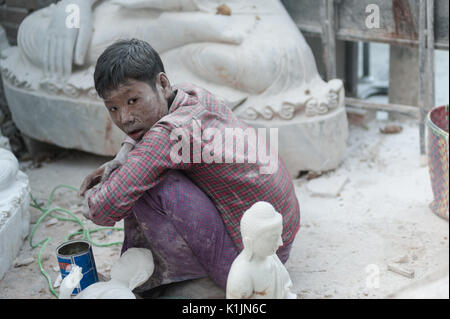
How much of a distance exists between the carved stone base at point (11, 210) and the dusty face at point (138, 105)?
1.00 meters

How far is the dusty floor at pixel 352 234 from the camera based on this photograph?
10.3ft

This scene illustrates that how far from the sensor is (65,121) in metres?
4.59

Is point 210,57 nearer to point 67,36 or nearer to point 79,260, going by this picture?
point 67,36

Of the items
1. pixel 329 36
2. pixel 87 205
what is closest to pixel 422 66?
pixel 329 36

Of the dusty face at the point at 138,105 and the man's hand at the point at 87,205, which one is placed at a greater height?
the dusty face at the point at 138,105

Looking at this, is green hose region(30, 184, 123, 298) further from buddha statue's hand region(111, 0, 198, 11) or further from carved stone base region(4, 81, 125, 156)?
buddha statue's hand region(111, 0, 198, 11)

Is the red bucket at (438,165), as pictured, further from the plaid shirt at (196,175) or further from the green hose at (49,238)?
the green hose at (49,238)

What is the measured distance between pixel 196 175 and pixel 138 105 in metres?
0.39

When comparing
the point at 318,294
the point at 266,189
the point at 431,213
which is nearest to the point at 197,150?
the point at 266,189

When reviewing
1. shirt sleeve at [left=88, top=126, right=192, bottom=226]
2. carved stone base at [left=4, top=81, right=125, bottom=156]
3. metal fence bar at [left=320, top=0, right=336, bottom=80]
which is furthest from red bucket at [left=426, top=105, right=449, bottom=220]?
carved stone base at [left=4, top=81, right=125, bottom=156]

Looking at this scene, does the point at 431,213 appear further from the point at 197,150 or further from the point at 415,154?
the point at 197,150

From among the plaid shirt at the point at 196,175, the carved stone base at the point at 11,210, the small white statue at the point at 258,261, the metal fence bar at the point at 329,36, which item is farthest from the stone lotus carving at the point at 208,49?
the small white statue at the point at 258,261

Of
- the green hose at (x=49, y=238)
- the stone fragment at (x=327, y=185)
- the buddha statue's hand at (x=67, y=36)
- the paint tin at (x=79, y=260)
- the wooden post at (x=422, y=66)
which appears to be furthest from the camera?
the buddha statue's hand at (x=67, y=36)

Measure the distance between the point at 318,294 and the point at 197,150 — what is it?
0.93 meters
